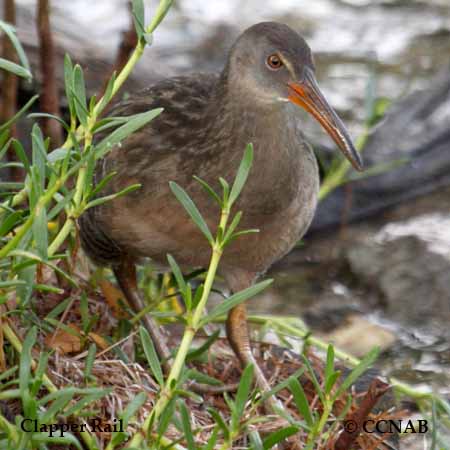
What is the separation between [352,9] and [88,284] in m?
4.46

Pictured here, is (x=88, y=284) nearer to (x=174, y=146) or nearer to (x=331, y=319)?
(x=174, y=146)

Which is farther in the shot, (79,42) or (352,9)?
(352,9)

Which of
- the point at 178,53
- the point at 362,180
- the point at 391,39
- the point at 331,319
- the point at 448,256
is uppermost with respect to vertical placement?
the point at 391,39

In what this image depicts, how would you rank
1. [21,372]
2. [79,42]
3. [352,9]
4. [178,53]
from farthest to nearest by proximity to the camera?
1. [352,9]
2. [178,53]
3. [79,42]
4. [21,372]

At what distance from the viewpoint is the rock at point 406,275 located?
16.2ft

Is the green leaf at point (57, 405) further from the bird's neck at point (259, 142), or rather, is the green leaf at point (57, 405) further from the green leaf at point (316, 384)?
the bird's neck at point (259, 142)

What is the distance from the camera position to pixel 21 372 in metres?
2.36

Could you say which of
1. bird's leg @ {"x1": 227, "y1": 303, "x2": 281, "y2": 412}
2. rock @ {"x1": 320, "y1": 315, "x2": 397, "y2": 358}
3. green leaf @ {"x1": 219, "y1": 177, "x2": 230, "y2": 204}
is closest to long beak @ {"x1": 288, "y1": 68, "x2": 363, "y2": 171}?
bird's leg @ {"x1": 227, "y1": 303, "x2": 281, "y2": 412}

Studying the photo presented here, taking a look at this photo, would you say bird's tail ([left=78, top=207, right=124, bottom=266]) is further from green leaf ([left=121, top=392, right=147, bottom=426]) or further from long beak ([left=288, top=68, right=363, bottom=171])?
green leaf ([left=121, top=392, right=147, bottom=426])

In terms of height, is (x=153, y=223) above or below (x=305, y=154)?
below

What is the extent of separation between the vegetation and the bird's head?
1.94 feet

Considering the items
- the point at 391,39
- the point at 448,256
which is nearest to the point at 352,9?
the point at 391,39

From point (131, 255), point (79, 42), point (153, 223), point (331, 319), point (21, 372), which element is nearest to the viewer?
point (21, 372)

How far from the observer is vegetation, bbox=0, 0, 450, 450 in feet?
7.87
